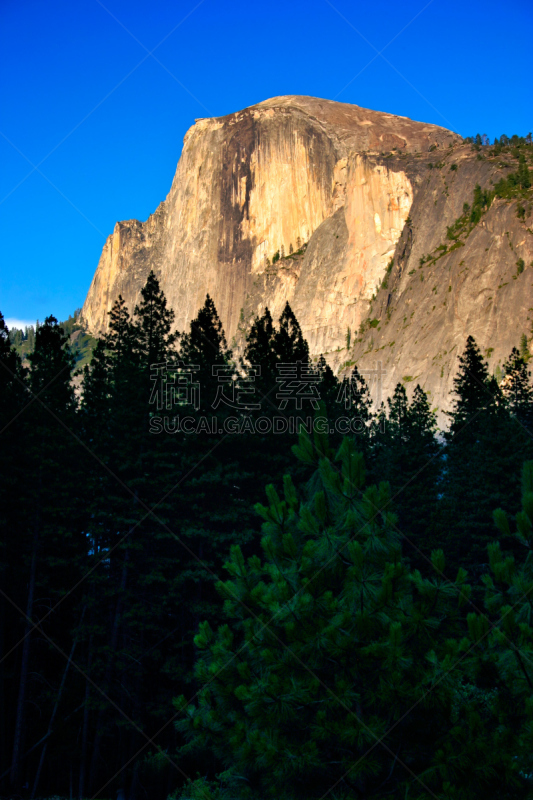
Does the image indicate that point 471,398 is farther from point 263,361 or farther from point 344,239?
point 344,239

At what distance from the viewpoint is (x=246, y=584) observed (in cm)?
828

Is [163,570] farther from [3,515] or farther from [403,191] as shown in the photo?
[403,191]

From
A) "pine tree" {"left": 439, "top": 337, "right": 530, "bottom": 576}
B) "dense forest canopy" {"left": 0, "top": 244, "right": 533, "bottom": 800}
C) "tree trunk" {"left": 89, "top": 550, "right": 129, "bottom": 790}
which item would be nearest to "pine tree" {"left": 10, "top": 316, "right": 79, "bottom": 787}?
"dense forest canopy" {"left": 0, "top": 244, "right": 533, "bottom": 800}

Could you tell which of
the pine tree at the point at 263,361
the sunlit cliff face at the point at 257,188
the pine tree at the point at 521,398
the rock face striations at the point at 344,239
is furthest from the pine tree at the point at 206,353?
the sunlit cliff face at the point at 257,188

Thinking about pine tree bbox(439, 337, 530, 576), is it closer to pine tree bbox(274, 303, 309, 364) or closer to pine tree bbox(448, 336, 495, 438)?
pine tree bbox(448, 336, 495, 438)

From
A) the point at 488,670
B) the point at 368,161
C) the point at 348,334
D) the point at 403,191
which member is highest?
the point at 368,161

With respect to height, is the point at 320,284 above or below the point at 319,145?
below

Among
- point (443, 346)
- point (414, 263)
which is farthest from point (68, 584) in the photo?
point (414, 263)

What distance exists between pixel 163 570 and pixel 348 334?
258 ft

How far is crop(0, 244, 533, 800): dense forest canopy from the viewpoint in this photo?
23.4 feet

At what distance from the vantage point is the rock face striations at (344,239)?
7088cm

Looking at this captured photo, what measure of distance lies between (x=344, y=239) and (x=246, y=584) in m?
102

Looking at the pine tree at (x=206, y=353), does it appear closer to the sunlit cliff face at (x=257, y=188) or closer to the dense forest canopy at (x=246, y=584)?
the dense forest canopy at (x=246, y=584)

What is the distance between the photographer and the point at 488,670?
6.78m
